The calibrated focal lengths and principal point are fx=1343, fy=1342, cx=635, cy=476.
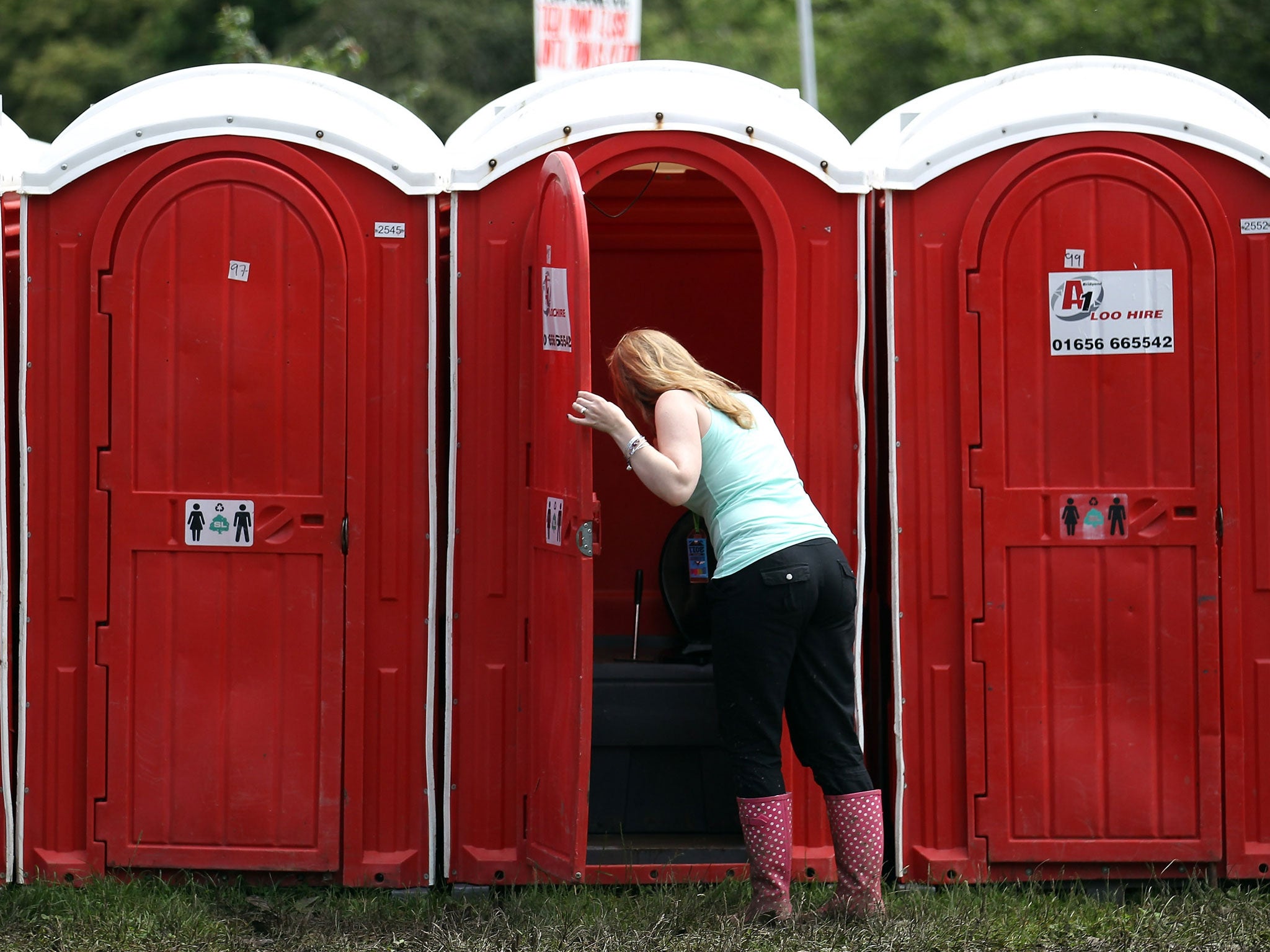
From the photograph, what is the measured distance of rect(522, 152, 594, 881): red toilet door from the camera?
3.53 m

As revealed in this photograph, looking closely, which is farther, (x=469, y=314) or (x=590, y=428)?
(x=469, y=314)

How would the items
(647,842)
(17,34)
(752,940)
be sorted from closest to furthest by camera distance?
(752,940)
(647,842)
(17,34)

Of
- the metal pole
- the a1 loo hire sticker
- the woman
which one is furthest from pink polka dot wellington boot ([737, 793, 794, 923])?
the metal pole

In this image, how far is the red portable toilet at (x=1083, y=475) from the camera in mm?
3863

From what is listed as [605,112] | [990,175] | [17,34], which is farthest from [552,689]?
[17,34]

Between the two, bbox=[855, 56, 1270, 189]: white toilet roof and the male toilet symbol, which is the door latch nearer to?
bbox=[855, 56, 1270, 189]: white toilet roof

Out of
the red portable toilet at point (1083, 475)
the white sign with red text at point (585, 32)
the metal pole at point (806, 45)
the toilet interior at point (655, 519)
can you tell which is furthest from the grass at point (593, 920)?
the metal pole at point (806, 45)

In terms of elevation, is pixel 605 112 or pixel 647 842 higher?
pixel 605 112

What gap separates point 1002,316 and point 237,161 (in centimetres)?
224

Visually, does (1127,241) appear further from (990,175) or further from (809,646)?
(809,646)

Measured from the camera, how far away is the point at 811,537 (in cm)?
355

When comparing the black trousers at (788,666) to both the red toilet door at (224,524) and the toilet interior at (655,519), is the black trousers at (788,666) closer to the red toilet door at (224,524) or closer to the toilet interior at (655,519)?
the toilet interior at (655,519)

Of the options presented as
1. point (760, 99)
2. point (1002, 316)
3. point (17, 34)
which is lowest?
point (1002, 316)

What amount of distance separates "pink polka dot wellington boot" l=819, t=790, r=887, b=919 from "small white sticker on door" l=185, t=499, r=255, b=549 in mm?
1815
